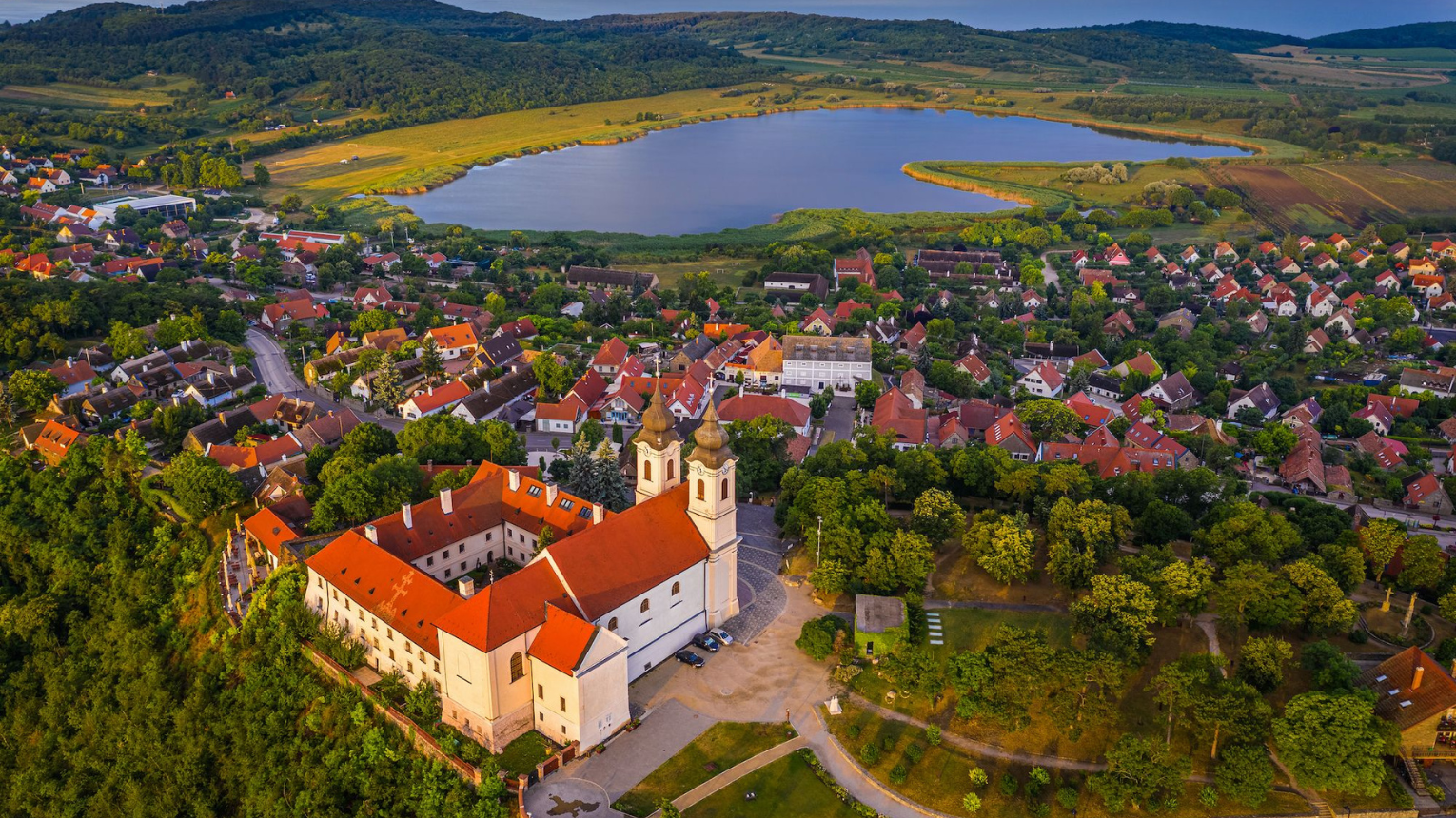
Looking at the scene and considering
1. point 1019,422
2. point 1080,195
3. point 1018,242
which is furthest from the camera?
point 1080,195

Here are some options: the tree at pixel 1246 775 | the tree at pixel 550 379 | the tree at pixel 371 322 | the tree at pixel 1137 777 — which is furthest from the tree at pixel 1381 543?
the tree at pixel 371 322

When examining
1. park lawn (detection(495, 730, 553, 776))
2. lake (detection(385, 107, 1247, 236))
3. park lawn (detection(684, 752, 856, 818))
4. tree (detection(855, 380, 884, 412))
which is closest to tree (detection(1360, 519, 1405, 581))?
park lawn (detection(684, 752, 856, 818))

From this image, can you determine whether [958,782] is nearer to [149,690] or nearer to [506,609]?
[506,609]

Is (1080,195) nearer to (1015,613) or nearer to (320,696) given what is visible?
(1015,613)

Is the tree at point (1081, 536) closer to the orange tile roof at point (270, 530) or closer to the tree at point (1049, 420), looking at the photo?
the tree at point (1049, 420)

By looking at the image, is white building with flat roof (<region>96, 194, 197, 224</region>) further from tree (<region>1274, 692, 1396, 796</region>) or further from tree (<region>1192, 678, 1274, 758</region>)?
tree (<region>1274, 692, 1396, 796</region>)

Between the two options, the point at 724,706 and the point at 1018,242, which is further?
the point at 1018,242

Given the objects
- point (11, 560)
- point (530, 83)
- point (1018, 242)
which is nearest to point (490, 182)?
point (530, 83)
